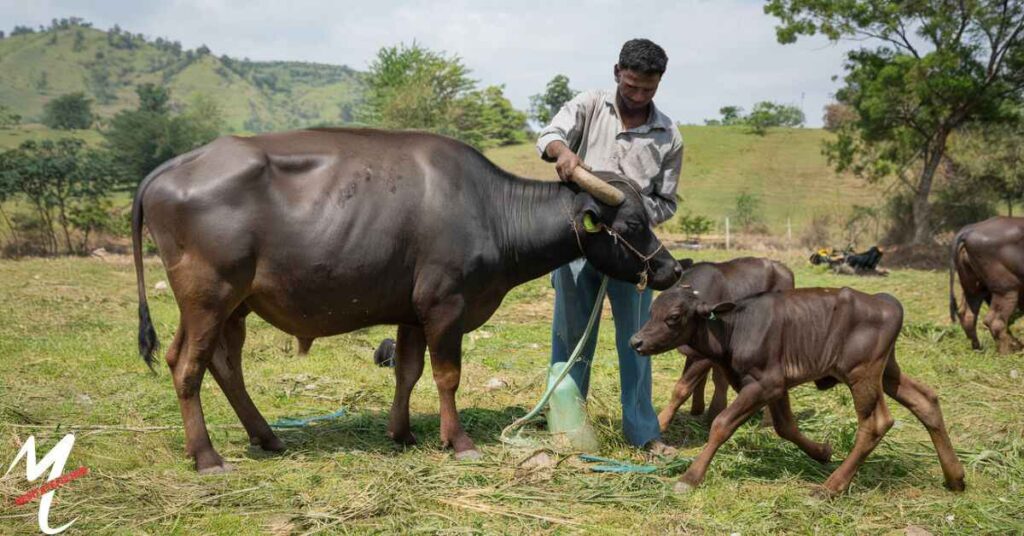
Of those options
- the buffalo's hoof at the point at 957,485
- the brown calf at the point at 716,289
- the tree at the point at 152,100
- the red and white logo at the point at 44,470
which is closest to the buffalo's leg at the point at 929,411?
the buffalo's hoof at the point at 957,485

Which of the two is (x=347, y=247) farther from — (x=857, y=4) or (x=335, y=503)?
(x=857, y=4)

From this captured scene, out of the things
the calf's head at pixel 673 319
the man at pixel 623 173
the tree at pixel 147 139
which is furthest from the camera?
the tree at pixel 147 139

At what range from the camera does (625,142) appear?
19.7 feet

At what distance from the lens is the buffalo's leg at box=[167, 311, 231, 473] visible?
525cm

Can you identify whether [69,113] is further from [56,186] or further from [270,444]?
[270,444]

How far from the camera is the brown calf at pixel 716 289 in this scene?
636cm

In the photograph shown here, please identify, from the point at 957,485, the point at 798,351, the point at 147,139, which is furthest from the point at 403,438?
the point at 147,139

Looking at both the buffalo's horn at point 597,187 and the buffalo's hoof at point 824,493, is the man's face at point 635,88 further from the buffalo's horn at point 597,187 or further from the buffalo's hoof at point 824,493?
A: the buffalo's hoof at point 824,493

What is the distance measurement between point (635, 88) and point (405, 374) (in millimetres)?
2699

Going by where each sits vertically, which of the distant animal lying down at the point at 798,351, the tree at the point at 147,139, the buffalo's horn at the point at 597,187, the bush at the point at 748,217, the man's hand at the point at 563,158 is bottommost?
the bush at the point at 748,217

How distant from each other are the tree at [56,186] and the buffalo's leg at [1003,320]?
2528 cm

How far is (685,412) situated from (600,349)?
2794 millimetres

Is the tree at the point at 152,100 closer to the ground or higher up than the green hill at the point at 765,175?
higher up

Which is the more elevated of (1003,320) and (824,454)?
(1003,320)
